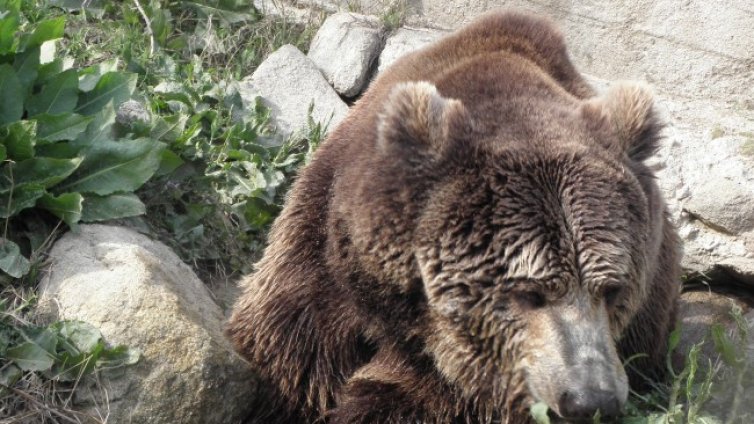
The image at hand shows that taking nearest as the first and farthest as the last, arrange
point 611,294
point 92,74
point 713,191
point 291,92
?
point 611,294, point 92,74, point 713,191, point 291,92

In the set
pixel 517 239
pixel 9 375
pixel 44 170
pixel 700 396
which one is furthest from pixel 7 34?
pixel 700 396

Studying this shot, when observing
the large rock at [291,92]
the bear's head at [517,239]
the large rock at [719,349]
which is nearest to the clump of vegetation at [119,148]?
the large rock at [291,92]

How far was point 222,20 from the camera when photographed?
7.22 meters

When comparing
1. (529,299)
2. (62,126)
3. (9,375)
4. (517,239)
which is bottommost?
(9,375)

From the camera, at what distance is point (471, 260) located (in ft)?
12.4

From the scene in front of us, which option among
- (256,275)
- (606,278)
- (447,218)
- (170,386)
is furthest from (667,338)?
(170,386)

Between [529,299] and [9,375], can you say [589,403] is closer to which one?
[529,299]

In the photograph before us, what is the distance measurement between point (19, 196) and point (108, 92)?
0.85m

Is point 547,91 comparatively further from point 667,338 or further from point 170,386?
point 170,386

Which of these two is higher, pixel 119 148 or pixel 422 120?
pixel 422 120

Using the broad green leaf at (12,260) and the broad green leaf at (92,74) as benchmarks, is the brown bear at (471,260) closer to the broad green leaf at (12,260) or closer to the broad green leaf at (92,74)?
the broad green leaf at (12,260)

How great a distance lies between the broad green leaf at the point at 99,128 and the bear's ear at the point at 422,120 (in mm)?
1677

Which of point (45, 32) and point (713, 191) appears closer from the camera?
point (45, 32)

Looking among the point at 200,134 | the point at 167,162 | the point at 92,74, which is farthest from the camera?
the point at 200,134
